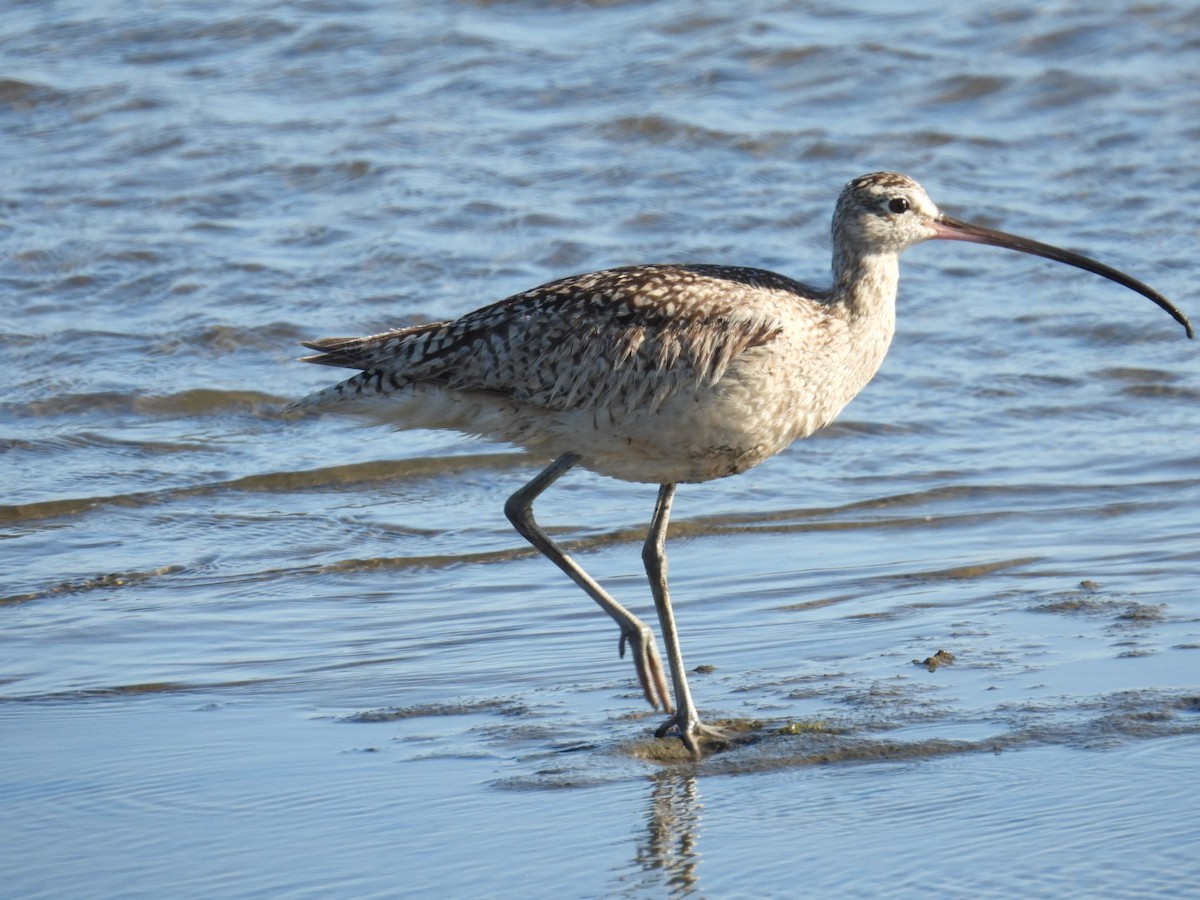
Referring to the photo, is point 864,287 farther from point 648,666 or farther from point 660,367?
point 648,666

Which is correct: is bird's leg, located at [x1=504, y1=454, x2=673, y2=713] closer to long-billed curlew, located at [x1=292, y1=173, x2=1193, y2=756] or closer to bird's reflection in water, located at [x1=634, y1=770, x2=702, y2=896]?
long-billed curlew, located at [x1=292, y1=173, x2=1193, y2=756]

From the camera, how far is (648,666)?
5766 mm

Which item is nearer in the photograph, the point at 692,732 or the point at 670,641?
the point at 692,732

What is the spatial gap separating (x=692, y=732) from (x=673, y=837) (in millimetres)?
726

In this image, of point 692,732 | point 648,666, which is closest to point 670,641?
point 648,666

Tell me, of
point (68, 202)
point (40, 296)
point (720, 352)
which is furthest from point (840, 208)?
point (68, 202)

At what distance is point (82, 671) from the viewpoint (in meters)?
6.15

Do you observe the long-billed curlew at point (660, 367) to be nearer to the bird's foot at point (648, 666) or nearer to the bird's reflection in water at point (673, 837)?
the bird's foot at point (648, 666)

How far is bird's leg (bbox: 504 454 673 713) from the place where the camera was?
5723mm

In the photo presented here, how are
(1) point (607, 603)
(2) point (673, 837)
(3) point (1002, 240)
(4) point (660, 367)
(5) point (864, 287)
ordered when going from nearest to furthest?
(2) point (673, 837) → (4) point (660, 367) → (1) point (607, 603) → (5) point (864, 287) → (3) point (1002, 240)

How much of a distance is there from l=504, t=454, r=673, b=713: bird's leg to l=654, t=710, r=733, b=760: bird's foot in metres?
0.19

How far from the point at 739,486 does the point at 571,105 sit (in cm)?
663

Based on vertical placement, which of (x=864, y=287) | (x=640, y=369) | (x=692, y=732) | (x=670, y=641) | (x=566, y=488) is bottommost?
(x=566, y=488)

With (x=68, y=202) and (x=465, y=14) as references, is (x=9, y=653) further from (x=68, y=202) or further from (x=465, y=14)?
(x=465, y=14)
